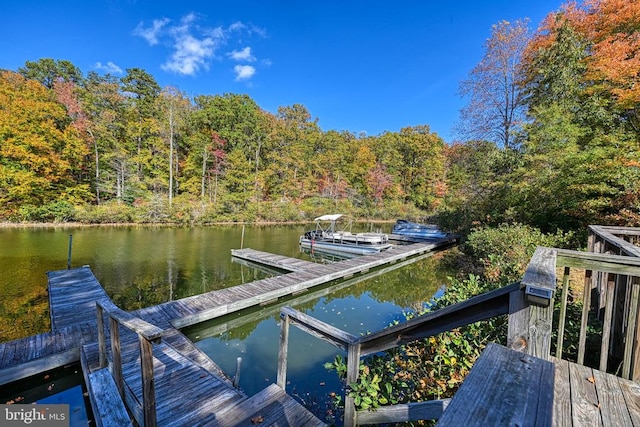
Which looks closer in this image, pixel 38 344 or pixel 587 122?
pixel 38 344

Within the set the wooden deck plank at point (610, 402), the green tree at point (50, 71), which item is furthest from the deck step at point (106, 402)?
→ the green tree at point (50, 71)

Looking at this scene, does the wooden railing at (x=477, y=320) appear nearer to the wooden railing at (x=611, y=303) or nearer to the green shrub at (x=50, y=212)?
the wooden railing at (x=611, y=303)

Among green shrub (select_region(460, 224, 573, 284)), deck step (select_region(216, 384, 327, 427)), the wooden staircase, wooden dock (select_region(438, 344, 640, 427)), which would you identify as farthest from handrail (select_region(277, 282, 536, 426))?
green shrub (select_region(460, 224, 573, 284))

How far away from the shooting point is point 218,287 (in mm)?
8789

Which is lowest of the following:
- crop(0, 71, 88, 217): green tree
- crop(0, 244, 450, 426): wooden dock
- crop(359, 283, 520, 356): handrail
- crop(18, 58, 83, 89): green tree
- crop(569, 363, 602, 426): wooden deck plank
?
crop(0, 244, 450, 426): wooden dock

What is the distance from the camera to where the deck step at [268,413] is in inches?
102

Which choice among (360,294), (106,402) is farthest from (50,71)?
(106,402)

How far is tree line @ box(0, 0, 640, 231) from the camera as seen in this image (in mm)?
9117

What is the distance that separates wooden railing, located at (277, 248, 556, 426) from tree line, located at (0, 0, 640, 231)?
804cm

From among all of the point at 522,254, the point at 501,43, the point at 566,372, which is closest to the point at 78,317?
the point at 566,372

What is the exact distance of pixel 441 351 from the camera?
102 inches

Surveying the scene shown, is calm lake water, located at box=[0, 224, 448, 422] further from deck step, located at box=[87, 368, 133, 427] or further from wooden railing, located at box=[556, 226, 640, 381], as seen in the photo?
wooden railing, located at box=[556, 226, 640, 381]

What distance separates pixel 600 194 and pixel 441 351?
8.61 m

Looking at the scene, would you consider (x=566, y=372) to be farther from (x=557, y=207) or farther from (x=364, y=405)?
(x=557, y=207)
